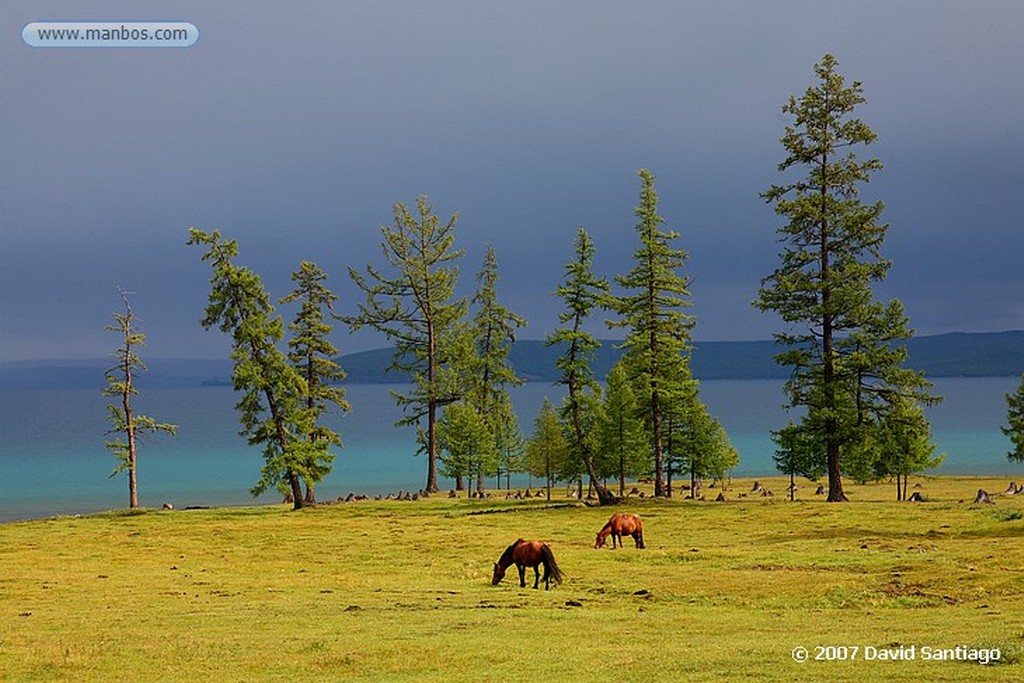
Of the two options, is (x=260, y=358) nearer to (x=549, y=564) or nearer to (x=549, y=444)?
(x=549, y=444)

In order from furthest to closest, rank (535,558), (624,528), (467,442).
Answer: (467,442) < (624,528) < (535,558)

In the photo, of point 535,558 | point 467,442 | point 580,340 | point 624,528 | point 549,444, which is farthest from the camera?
point 467,442

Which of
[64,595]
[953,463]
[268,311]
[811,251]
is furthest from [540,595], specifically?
[953,463]

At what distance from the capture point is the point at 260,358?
6109cm

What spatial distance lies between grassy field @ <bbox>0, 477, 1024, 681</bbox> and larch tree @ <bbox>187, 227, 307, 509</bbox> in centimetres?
1083

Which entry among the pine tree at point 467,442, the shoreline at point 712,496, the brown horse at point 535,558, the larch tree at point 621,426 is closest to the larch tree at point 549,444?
the shoreline at point 712,496

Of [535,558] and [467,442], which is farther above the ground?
[467,442]

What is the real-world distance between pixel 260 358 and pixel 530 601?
39964mm

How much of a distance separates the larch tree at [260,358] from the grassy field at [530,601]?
10.8 m

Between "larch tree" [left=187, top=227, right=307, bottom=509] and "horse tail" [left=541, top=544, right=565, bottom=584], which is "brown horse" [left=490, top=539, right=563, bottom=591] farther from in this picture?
"larch tree" [left=187, top=227, right=307, bottom=509]

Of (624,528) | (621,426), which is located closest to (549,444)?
(621,426)

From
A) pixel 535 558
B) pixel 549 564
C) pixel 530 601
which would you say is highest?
pixel 535 558

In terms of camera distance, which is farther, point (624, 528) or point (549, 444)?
point (549, 444)

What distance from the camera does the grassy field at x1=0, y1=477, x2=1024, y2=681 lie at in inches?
669
